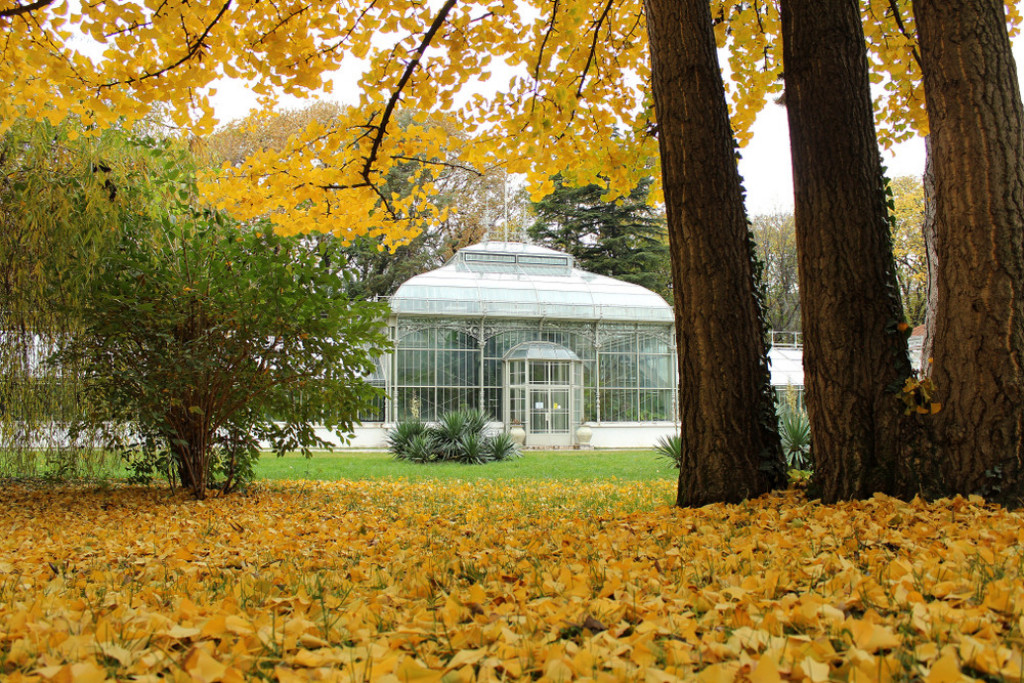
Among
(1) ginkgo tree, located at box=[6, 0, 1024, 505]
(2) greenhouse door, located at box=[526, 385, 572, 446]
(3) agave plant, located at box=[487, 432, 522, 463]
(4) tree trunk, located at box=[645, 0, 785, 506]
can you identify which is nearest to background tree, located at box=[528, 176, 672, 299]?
(2) greenhouse door, located at box=[526, 385, 572, 446]

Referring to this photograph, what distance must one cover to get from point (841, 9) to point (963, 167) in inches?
46.5

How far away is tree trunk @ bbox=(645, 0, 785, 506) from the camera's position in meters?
4.24

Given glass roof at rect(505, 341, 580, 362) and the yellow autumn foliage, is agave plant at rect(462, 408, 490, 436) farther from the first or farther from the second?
the yellow autumn foliage

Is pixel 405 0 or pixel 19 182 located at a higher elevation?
pixel 405 0

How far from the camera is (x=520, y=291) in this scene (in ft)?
64.0

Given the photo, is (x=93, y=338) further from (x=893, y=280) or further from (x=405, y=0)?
(x=893, y=280)

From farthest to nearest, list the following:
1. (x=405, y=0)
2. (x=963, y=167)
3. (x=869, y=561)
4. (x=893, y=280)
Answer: (x=405, y=0)
(x=893, y=280)
(x=963, y=167)
(x=869, y=561)

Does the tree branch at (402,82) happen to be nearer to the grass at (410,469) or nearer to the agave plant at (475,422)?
the grass at (410,469)

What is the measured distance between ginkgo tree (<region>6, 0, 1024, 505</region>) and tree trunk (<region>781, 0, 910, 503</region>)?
0.04 m

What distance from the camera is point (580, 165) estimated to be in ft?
21.5

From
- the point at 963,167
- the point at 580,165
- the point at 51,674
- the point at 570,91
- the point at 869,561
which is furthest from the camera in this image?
the point at 580,165

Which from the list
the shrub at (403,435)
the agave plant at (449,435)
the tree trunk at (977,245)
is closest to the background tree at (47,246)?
the tree trunk at (977,245)

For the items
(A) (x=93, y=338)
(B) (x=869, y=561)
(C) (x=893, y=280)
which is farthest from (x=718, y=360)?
(A) (x=93, y=338)

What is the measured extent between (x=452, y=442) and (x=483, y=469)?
215 centimetres
